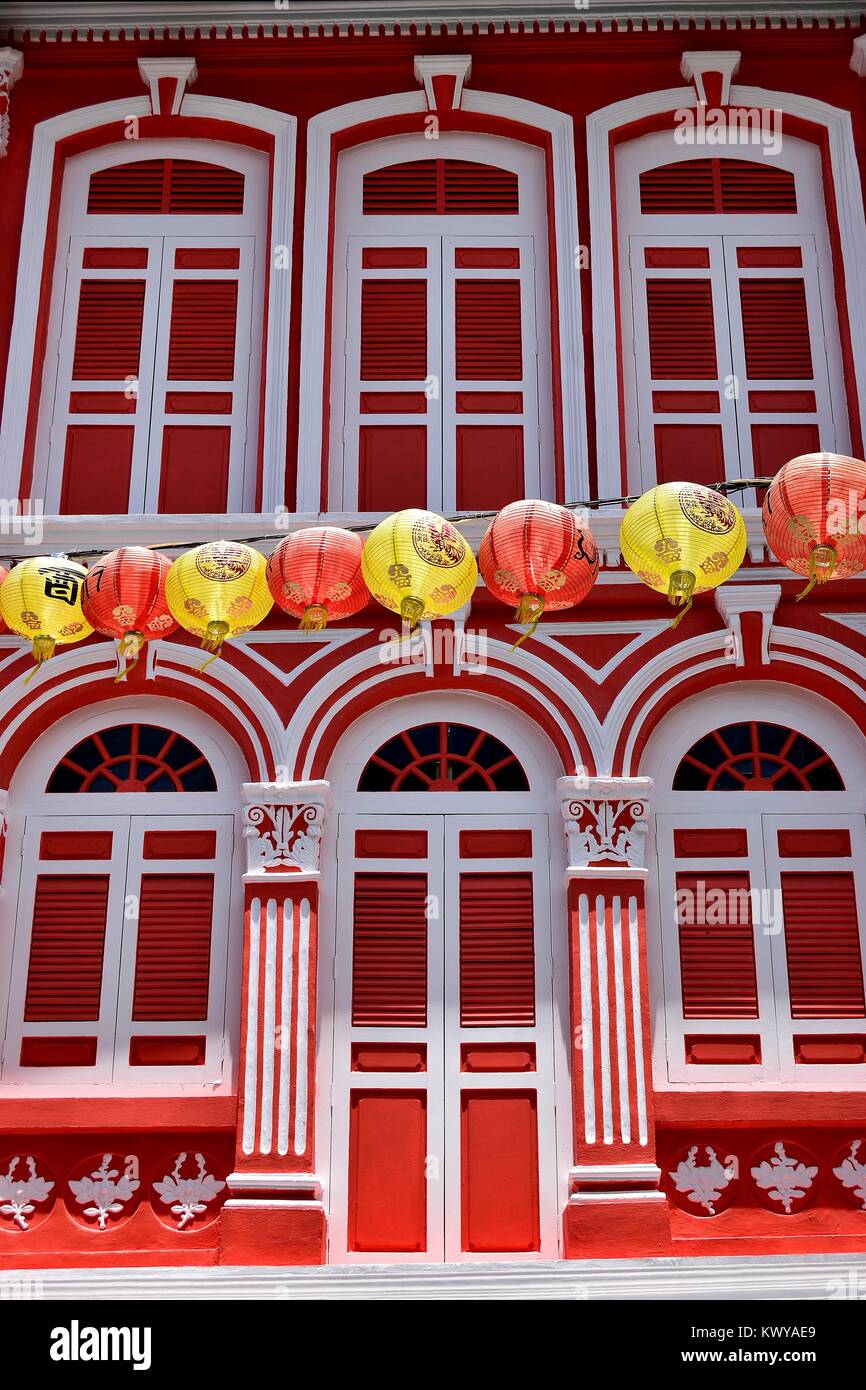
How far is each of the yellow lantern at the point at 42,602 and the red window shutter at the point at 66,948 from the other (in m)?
1.68

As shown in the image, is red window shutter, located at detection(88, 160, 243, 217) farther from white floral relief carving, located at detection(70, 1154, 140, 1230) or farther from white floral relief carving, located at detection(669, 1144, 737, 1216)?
white floral relief carving, located at detection(669, 1144, 737, 1216)

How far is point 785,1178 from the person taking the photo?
25.7 feet

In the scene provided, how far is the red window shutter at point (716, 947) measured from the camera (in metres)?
8.19

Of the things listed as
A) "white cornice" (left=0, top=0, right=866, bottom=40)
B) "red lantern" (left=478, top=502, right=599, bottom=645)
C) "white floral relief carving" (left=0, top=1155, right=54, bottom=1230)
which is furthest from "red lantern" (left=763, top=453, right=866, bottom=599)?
"white cornice" (left=0, top=0, right=866, bottom=40)

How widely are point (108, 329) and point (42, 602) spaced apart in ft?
10.6

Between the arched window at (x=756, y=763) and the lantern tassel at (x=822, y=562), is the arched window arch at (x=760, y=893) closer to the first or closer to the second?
the arched window at (x=756, y=763)

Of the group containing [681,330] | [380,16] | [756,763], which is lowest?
[756,763]

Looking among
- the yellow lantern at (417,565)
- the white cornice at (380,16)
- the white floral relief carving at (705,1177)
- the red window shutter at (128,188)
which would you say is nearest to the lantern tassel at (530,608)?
the yellow lantern at (417,565)

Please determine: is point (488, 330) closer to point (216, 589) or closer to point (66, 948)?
A: point (216, 589)

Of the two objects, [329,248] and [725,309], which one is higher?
[329,248]

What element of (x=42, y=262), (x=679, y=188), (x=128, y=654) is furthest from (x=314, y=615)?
(x=679, y=188)

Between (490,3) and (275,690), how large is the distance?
4.77m
